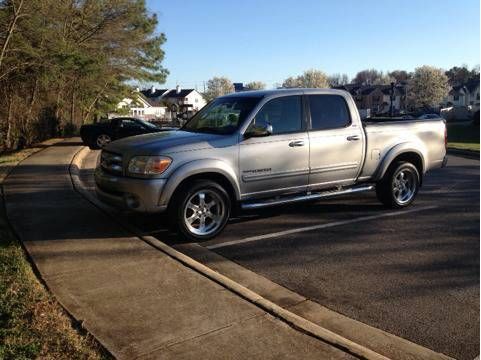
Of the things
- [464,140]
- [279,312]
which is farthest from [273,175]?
[464,140]

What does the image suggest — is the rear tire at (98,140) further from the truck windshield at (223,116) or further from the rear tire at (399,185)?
the rear tire at (399,185)

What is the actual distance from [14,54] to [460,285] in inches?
685

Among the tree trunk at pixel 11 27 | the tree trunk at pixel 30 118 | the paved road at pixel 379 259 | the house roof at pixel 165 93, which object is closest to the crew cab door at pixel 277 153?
the paved road at pixel 379 259

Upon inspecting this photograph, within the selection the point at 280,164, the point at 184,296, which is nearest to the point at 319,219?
the point at 280,164

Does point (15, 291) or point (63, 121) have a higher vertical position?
point (63, 121)

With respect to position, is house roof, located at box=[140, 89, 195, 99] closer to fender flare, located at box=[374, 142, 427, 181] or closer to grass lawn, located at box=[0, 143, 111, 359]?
fender flare, located at box=[374, 142, 427, 181]

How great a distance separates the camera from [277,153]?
264 inches

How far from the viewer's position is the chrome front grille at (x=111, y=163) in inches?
251

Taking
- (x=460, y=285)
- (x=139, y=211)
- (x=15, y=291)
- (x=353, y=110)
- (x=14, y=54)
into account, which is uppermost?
(x=14, y=54)

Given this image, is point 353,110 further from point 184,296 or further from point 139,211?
point 184,296

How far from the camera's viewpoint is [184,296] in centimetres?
438

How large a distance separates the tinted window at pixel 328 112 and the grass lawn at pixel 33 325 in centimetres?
421

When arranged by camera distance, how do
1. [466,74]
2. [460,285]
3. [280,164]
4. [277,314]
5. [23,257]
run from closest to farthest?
[277,314]
[460,285]
[23,257]
[280,164]
[466,74]

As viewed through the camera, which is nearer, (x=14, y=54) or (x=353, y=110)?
(x=353, y=110)
